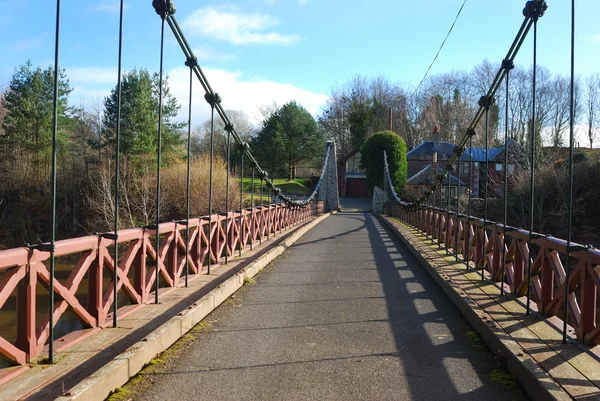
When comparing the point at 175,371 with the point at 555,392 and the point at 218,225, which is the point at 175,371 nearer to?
the point at 555,392

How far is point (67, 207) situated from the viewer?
28.9 metres

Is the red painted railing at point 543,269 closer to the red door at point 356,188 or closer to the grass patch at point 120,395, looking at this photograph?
the grass patch at point 120,395

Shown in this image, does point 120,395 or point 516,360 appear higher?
point 516,360

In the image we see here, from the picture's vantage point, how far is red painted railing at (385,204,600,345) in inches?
158

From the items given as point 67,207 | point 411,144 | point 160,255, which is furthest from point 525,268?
point 411,144

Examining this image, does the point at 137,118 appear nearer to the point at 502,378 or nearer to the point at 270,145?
the point at 270,145

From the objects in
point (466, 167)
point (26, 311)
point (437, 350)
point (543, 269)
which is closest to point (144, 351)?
point (26, 311)

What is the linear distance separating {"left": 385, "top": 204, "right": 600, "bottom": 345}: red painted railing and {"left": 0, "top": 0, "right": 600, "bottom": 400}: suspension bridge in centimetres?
2

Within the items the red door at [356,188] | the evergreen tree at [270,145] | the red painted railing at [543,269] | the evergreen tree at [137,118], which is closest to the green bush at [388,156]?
the evergreen tree at [270,145]

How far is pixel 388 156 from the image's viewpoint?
45.3 metres

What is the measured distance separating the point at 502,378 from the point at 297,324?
212 centimetres

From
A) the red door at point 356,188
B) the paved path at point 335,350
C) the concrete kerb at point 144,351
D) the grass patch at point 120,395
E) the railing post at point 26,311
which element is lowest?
the paved path at point 335,350

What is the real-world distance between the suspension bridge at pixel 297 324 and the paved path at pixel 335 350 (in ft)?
0.06

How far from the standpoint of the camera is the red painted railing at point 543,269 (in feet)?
13.1
